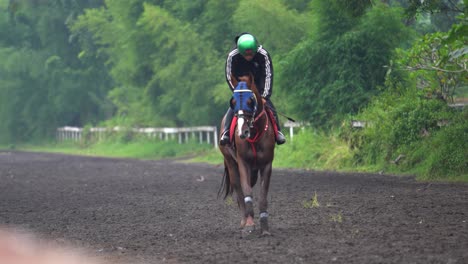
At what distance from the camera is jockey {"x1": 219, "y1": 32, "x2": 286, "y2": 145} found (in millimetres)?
10867

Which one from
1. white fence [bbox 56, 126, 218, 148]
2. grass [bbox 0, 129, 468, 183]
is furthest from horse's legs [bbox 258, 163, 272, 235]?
white fence [bbox 56, 126, 218, 148]

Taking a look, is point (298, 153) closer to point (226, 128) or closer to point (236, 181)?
point (236, 181)

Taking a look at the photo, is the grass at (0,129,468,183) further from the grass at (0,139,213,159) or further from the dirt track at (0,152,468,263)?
the dirt track at (0,152,468,263)

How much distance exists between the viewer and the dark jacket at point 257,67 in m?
11.0

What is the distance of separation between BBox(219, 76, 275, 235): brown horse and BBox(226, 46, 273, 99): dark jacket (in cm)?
33

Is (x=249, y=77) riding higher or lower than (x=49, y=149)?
higher

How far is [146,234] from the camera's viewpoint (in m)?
11.0

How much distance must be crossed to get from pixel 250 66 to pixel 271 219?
2.27 meters

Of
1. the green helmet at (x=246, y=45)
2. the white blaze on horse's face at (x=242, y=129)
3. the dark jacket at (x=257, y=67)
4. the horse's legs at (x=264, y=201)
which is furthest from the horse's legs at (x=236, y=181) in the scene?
the green helmet at (x=246, y=45)

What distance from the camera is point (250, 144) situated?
10.8m

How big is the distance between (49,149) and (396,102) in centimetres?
3613

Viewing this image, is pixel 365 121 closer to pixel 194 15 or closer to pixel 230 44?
pixel 230 44

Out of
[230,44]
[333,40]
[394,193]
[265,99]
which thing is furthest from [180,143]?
[265,99]

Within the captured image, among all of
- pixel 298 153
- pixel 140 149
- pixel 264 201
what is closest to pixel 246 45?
pixel 264 201
